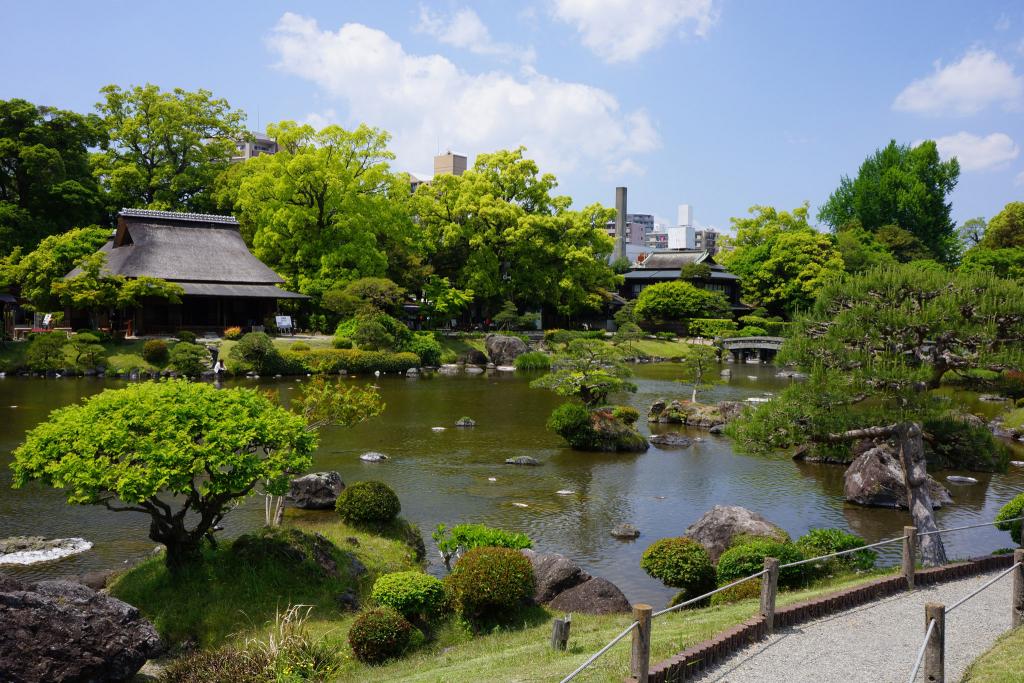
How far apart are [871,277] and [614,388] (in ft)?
45.2

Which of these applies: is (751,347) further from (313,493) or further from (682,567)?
(682,567)

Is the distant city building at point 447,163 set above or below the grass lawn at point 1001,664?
above

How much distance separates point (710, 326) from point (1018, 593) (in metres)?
57.4

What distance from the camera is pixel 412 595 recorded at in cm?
1198

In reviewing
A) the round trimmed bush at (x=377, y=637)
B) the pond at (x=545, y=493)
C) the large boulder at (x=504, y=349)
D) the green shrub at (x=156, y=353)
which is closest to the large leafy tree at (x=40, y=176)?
the green shrub at (x=156, y=353)

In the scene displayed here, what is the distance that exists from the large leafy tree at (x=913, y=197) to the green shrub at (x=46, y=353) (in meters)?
81.3

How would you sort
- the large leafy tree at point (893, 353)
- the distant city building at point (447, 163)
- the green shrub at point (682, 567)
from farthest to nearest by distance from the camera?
the distant city building at point (447, 163) → the large leafy tree at point (893, 353) → the green shrub at point (682, 567)

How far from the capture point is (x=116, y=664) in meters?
9.83

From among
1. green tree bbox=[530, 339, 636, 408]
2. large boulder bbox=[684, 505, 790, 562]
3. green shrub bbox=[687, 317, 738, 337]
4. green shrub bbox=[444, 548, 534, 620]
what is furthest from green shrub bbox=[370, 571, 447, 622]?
green shrub bbox=[687, 317, 738, 337]

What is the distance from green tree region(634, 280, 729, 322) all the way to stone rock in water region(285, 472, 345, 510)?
53147 mm

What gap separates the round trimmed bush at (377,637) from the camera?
1092 centimetres

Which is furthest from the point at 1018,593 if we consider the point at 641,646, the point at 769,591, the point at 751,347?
the point at 751,347

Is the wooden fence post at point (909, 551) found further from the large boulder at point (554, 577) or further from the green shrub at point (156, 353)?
the green shrub at point (156, 353)

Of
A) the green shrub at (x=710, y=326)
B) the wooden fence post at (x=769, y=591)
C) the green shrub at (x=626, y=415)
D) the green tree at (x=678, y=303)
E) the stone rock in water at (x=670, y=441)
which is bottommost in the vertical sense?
the stone rock in water at (x=670, y=441)
